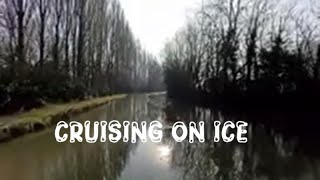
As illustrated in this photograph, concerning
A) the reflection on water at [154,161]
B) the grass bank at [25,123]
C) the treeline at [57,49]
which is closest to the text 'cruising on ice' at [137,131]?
the grass bank at [25,123]

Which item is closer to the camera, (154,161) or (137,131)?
(154,161)

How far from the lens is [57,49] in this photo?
40.2 metres

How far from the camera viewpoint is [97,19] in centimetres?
5159

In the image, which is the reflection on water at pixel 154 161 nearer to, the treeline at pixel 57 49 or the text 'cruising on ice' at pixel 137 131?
the text 'cruising on ice' at pixel 137 131

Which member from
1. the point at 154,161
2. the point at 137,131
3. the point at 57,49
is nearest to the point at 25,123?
the point at 137,131

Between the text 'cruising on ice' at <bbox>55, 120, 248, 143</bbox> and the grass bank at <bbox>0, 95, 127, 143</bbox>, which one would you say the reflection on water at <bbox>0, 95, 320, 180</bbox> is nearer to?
the grass bank at <bbox>0, 95, 127, 143</bbox>

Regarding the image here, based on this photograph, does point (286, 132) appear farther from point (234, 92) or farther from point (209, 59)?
point (209, 59)

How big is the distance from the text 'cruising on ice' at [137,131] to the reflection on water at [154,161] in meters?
0.83

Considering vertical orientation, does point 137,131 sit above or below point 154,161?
below

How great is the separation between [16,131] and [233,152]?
24.8ft

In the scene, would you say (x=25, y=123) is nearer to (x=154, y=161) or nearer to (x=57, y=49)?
(x=154, y=161)

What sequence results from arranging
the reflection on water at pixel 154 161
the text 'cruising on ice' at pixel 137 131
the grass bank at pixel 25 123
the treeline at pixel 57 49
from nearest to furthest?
the reflection on water at pixel 154 161 → the grass bank at pixel 25 123 → the text 'cruising on ice' at pixel 137 131 → the treeline at pixel 57 49

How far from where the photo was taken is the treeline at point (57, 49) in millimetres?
28062

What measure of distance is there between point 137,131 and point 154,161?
29.0 ft
